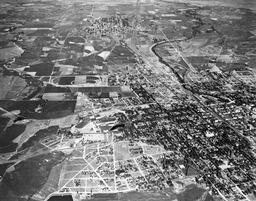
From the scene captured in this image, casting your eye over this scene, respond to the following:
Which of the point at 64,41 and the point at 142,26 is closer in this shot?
the point at 64,41

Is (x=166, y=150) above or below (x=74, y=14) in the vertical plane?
below

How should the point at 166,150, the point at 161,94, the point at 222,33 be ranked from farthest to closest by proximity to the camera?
the point at 222,33 < the point at 161,94 < the point at 166,150

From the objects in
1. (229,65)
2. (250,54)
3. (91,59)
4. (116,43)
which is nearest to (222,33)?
(250,54)

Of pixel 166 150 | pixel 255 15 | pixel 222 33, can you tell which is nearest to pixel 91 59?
pixel 166 150

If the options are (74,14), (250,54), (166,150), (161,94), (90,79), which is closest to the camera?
(166,150)

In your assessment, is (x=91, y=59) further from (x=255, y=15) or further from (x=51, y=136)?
(x=255, y=15)

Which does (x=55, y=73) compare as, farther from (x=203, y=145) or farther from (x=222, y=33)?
(x=222, y=33)
